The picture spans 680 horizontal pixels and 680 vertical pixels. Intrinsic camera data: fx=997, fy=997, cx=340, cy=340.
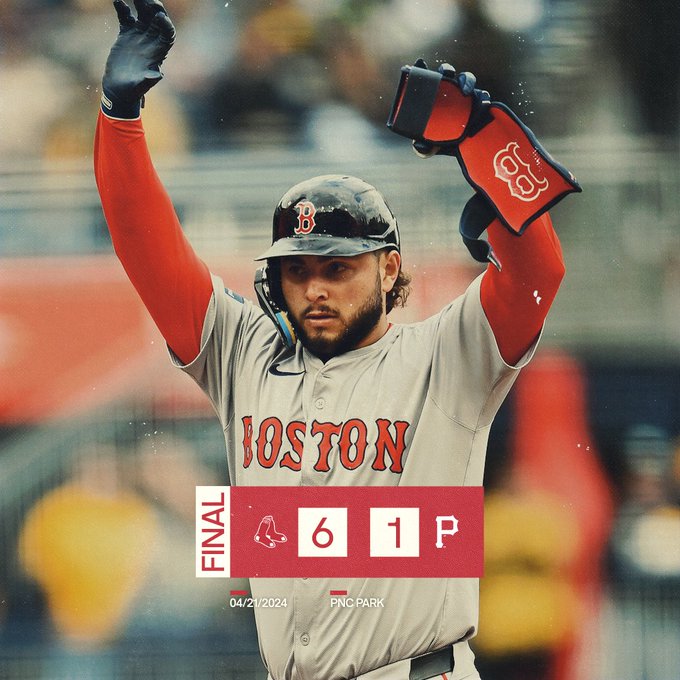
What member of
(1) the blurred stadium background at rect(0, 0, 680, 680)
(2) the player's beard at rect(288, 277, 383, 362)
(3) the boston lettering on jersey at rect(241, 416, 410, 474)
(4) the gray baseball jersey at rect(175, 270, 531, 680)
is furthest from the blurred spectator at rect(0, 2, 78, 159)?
(3) the boston lettering on jersey at rect(241, 416, 410, 474)

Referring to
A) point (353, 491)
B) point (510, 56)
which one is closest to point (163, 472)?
point (353, 491)

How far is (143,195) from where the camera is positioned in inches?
81.8

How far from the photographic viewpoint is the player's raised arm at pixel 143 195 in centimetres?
198

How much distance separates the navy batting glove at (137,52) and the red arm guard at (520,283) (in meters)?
0.74

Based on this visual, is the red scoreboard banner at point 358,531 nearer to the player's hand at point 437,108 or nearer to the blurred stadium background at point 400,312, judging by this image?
the blurred stadium background at point 400,312

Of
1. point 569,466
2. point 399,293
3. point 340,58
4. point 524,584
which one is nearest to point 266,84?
point 340,58

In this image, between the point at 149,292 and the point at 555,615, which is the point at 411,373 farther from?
the point at 555,615

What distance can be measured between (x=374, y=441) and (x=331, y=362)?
0.19 meters

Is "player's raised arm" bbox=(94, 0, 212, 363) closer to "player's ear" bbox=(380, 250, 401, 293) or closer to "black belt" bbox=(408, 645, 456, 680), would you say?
"player's ear" bbox=(380, 250, 401, 293)

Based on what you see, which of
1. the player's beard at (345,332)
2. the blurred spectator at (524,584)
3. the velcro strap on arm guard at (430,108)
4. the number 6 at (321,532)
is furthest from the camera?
the blurred spectator at (524,584)

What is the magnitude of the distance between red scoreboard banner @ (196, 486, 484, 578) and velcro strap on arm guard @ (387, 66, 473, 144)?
791 millimetres

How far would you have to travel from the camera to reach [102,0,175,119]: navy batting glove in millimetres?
1966

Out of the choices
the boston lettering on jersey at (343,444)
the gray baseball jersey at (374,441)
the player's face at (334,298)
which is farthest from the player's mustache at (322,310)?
the boston lettering on jersey at (343,444)

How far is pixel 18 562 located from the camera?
2.55 metres
